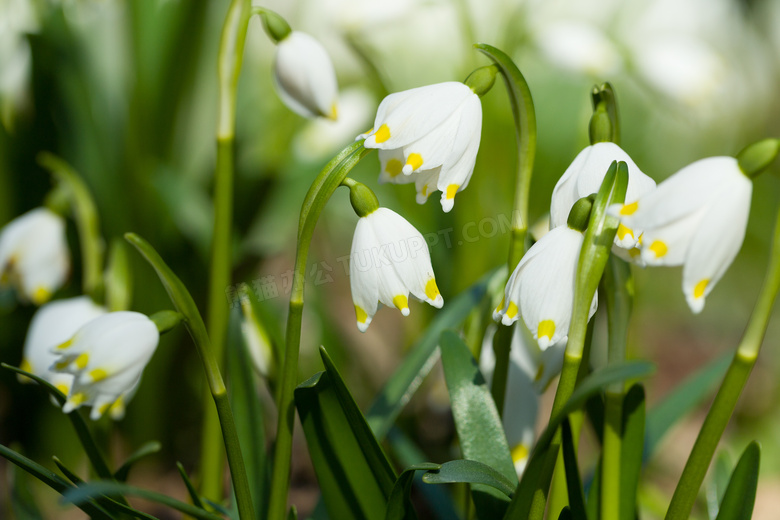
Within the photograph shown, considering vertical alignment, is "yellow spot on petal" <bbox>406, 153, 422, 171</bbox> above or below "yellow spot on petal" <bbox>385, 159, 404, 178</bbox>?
above

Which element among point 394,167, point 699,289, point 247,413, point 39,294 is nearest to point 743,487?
point 699,289

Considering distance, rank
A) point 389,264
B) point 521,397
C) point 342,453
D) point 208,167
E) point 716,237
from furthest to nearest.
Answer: point 208,167 < point 521,397 < point 342,453 < point 389,264 < point 716,237

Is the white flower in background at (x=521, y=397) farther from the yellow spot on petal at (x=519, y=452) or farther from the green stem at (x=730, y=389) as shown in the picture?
the green stem at (x=730, y=389)

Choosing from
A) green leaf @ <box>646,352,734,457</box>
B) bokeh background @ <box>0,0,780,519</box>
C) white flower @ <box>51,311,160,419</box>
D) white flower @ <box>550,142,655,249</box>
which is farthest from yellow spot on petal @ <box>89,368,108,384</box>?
green leaf @ <box>646,352,734,457</box>

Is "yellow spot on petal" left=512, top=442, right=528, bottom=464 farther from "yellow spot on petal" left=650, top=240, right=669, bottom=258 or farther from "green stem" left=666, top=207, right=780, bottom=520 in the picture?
"yellow spot on petal" left=650, top=240, right=669, bottom=258

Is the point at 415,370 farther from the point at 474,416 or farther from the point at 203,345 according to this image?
the point at 203,345

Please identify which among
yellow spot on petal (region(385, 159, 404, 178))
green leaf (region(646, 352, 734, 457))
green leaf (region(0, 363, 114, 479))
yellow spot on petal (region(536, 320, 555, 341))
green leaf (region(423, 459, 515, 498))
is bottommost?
green leaf (region(646, 352, 734, 457))
